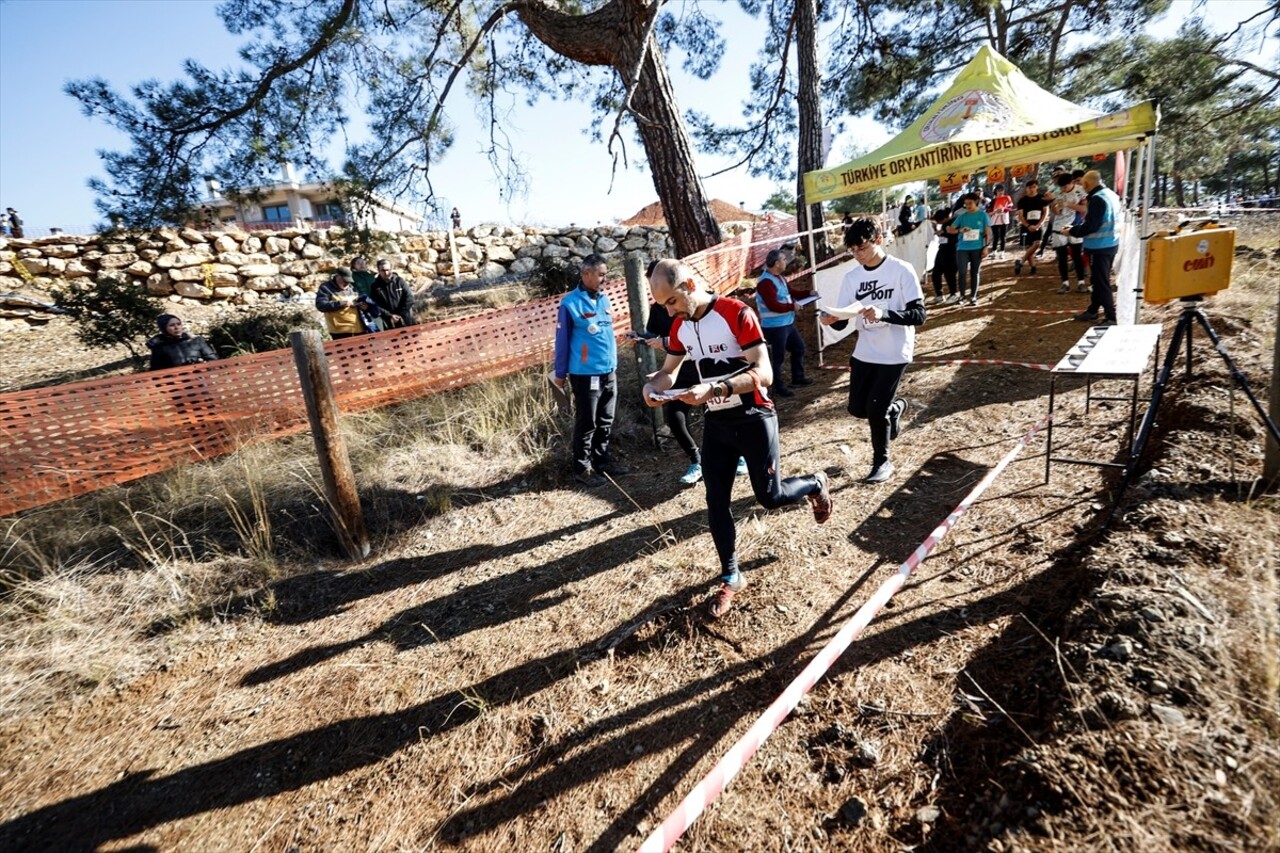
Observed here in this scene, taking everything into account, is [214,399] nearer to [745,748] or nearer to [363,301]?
[363,301]

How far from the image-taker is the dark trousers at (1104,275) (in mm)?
6555

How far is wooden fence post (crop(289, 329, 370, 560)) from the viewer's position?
3783mm

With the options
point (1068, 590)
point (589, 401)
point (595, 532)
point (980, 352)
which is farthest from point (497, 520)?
point (980, 352)

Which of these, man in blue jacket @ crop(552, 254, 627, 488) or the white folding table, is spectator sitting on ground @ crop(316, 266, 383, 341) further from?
the white folding table

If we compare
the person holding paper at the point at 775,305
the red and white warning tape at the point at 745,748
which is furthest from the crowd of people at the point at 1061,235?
the red and white warning tape at the point at 745,748

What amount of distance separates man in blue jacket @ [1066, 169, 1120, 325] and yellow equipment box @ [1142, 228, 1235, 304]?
4.43 metres

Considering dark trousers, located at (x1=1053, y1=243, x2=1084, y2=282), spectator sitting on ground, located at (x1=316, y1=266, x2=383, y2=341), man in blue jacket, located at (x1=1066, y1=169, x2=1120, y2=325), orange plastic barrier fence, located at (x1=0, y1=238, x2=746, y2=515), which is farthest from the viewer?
dark trousers, located at (x1=1053, y1=243, x2=1084, y2=282)

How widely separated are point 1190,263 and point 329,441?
204 inches

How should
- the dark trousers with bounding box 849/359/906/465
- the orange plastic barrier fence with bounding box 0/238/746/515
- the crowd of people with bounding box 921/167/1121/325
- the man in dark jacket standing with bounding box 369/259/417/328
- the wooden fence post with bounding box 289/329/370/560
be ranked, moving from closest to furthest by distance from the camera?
the wooden fence post with bounding box 289/329/370/560 < the dark trousers with bounding box 849/359/906/465 < the orange plastic barrier fence with bounding box 0/238/746/515 < the crowd of people with bounding box 921/167/1121/325 < the man in dark jacket standing with bounding box 369/259/417/328

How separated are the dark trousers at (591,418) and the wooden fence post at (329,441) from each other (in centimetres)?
184

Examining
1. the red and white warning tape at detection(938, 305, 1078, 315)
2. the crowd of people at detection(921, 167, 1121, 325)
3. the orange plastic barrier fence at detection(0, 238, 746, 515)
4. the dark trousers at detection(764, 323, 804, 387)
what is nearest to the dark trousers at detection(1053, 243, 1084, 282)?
the crowd of people at detection(921, 167, 1121, 325)

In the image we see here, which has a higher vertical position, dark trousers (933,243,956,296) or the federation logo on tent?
the federation logo on tent

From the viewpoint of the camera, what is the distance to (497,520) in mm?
4566

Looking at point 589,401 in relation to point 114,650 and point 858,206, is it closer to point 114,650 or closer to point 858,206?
point 114,650
